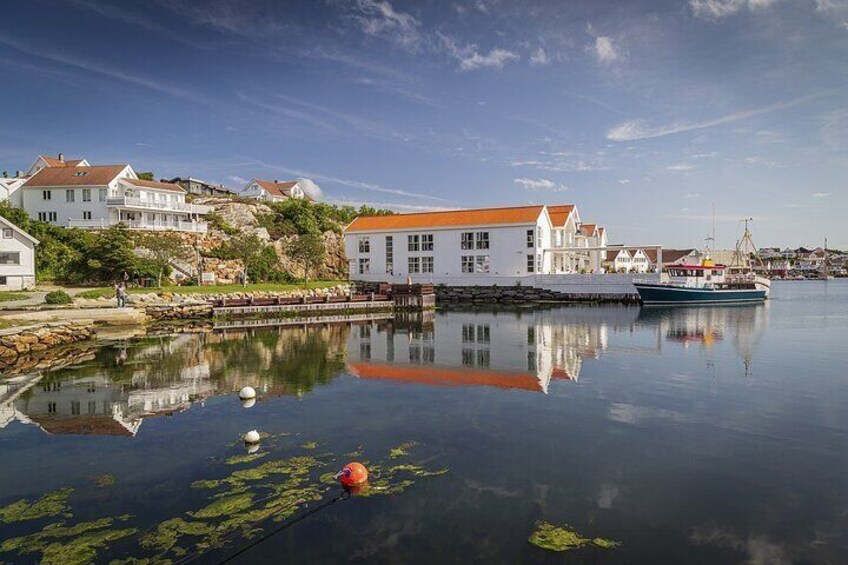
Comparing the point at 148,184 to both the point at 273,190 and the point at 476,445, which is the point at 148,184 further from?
the point at 476,445

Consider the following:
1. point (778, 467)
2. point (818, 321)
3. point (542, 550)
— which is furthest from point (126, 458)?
point (818, 321)

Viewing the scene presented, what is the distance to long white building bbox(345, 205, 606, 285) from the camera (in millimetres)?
49906

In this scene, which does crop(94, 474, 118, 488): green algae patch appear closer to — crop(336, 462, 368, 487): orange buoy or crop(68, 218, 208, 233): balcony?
crop(336, 462, 368, 487): orange buoy

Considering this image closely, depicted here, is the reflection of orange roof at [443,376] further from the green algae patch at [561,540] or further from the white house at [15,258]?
the white house at [15,258]

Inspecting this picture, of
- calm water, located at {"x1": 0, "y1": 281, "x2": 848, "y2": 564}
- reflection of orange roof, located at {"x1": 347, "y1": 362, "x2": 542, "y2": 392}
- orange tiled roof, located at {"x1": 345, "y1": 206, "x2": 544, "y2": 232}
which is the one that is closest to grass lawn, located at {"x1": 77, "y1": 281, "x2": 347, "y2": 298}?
calm water, located at {"x1": 0, "y1": 281, "x2": 848, "y2": 564}

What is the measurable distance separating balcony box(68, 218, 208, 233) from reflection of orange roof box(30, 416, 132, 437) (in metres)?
37.7

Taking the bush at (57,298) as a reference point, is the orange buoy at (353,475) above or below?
below

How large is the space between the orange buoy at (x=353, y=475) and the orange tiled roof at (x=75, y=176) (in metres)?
49.5

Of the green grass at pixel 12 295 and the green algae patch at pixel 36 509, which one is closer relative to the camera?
the green algae patch at pixel 36 509

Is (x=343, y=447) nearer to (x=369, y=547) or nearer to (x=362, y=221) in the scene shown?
(x=369, y=547)

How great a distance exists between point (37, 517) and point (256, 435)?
3589 millimetres

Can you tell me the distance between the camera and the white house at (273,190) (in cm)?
7481

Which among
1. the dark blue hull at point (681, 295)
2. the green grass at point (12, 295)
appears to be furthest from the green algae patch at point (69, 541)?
the dark blue hull at point (681, 295)

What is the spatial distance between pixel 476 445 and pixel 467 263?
4301cm
